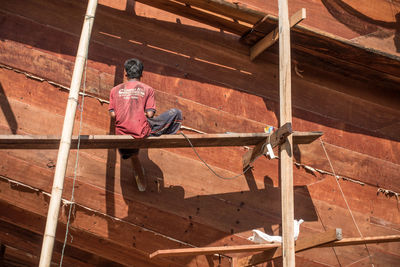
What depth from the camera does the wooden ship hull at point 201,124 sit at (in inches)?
180

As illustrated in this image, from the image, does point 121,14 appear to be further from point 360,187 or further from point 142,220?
point 360,187

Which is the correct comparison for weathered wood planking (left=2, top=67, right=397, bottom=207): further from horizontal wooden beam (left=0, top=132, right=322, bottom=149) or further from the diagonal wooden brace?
horizontal wooden beam (left=0, top=132, right=322, bottom=149)

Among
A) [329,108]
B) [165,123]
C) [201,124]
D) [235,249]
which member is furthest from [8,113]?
[329,108]

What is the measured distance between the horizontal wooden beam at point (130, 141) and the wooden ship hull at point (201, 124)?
62cm

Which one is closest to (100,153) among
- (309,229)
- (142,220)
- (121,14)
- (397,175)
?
(142,220)

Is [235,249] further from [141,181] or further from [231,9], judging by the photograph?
[231,9]

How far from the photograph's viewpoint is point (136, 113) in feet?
13.3

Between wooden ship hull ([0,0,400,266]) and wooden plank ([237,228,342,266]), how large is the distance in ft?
1.03

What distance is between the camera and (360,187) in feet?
17.2

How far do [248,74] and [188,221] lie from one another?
1.57 meters

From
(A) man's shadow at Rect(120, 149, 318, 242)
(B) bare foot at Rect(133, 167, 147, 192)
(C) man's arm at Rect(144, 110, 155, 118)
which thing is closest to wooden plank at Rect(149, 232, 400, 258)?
(A) man's shadow at Rect(120, 149, 318, 242)

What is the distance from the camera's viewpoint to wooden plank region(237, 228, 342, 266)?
3807mm

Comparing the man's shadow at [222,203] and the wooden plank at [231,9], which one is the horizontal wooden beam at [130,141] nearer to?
the man's shadow at [222,203]

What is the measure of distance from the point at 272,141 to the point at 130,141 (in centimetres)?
119
